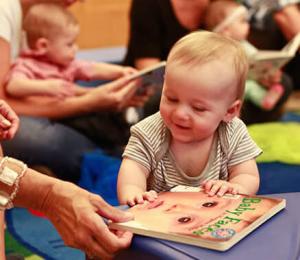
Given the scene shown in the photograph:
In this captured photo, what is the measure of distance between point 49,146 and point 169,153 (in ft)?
2.57

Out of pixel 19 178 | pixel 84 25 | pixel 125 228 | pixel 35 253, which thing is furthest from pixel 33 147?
pixel 84 25

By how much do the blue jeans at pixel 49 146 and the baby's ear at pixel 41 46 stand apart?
0.67 ft

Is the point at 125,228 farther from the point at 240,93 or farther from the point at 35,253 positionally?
the point at 35,253

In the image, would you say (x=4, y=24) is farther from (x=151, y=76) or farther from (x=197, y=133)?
(x=197, y=133)

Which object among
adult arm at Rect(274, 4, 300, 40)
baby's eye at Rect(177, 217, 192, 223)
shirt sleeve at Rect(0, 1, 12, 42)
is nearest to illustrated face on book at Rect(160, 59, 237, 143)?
baby's eye at Rect(177, 217, 192, 223)

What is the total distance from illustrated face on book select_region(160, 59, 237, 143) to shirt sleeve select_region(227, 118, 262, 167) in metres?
0.05

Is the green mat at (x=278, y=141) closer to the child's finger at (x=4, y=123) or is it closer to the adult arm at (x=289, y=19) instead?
the adult arm at (x=289, y=19)

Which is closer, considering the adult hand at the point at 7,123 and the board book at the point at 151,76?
the adult hand at the point at 7,123

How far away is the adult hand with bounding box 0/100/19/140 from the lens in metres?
1.15

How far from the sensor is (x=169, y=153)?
112cm

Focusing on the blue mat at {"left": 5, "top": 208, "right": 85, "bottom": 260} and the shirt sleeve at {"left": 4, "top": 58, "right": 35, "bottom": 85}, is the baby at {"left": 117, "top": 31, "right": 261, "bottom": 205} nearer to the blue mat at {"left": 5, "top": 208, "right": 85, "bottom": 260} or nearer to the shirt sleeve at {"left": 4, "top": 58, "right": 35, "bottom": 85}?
the blue mat at {"left": 5, "top": 208, "right": 85, "bottom": 260}

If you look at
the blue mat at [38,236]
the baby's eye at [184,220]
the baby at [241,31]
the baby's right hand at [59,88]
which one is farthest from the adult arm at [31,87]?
the baby's eye at [184,220]

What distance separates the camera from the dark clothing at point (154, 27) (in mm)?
2104

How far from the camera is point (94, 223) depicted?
2.90 feet
